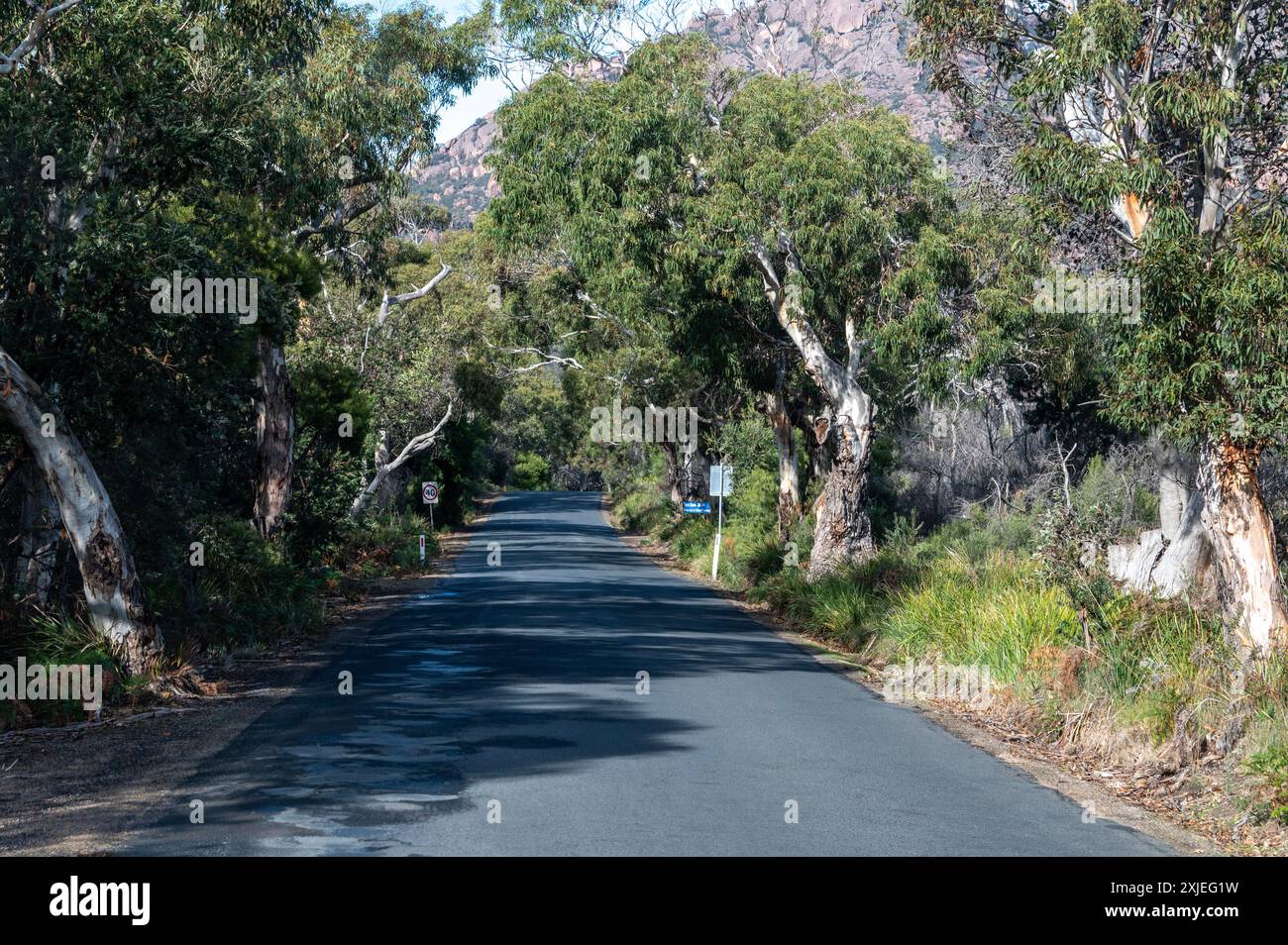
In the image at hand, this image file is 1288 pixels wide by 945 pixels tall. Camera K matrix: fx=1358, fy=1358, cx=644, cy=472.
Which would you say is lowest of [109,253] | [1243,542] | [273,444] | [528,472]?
[528,472]

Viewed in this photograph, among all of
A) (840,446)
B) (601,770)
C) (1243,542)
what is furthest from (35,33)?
(840,446)

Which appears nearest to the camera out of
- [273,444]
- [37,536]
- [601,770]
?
[601,770]

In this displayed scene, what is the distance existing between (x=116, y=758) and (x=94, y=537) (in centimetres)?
396

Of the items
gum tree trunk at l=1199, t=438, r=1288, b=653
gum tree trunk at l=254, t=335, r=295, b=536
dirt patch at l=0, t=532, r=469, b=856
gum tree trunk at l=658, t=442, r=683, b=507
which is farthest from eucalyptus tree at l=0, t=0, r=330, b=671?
gum tree trunk at l=658, t=442, r=683, b=507

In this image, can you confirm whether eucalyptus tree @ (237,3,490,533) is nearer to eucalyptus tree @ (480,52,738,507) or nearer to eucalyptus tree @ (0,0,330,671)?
eucalyptus tree @ (480,52,738,507)

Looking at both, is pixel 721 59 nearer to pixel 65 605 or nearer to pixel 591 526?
pixel 65 605

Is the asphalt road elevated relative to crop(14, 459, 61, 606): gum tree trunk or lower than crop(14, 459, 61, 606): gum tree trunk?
lower

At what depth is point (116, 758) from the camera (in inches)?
426

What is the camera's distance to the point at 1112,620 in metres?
13.7

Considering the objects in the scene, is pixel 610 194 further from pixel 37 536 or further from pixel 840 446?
pixel 37 536

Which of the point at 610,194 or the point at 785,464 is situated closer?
the point at 610,194

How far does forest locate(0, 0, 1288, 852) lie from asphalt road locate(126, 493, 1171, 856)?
1588 mm

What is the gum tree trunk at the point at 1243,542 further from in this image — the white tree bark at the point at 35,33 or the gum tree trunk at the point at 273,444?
the gum tree trunk at the point at 273,444

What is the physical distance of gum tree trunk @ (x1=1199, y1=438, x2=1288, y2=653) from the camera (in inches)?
493
